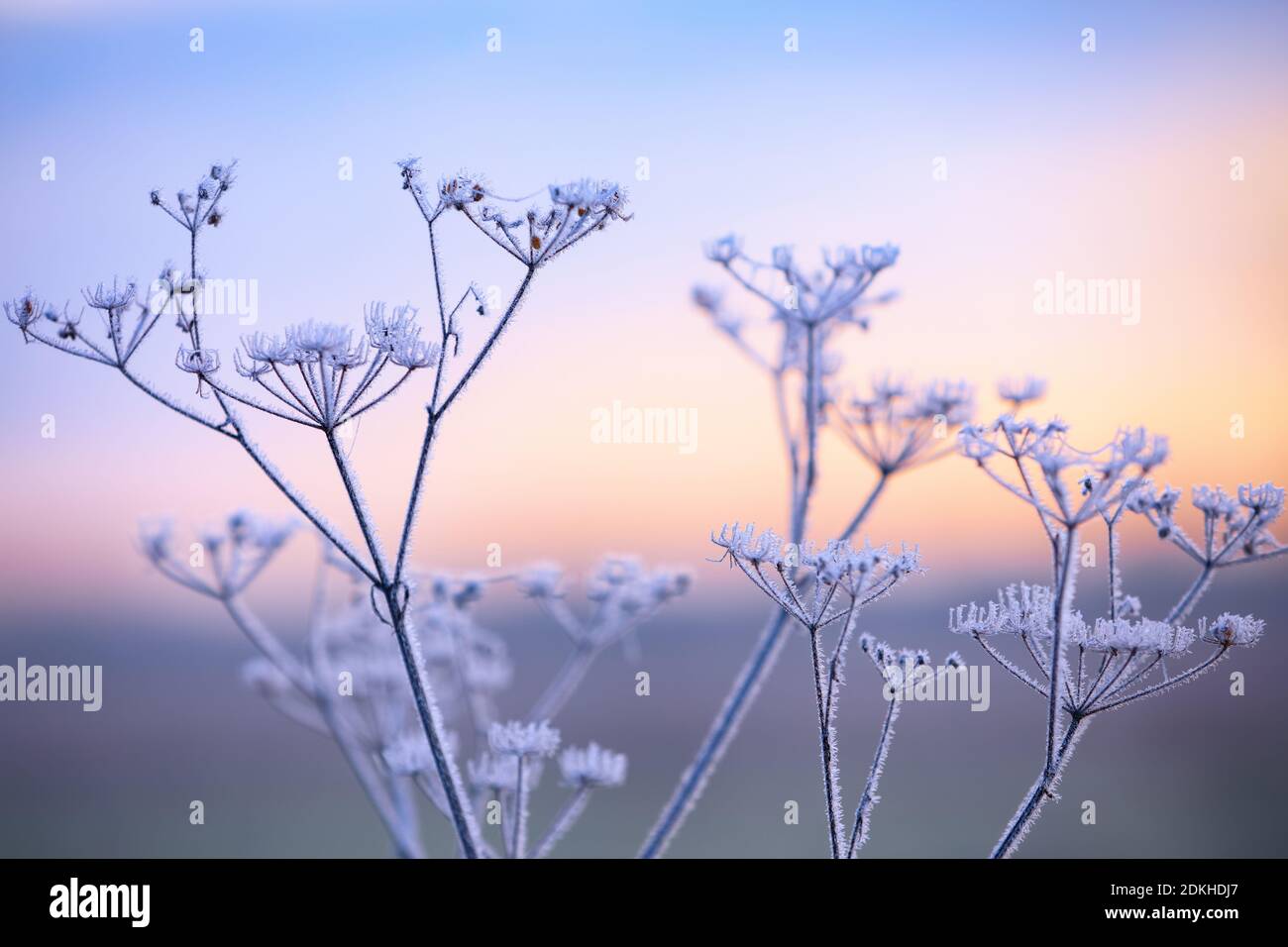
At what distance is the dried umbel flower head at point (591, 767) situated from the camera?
225cm

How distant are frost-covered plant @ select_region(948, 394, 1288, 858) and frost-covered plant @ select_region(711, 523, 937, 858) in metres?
0.19

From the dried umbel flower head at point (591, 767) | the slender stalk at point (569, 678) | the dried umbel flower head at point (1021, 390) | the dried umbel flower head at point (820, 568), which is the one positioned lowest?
the dried umbel flower head at point (591, 767)

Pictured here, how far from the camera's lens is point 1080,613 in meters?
1.94

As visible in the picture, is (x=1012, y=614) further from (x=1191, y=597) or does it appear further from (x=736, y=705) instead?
(x=736, y=705)

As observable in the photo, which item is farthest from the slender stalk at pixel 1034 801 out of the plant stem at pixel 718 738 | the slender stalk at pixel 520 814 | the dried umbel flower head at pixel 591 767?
the slender stalk at pixel 520 814

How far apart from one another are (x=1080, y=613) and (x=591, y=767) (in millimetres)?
1088

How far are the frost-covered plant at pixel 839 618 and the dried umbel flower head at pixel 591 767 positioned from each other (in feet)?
1.86

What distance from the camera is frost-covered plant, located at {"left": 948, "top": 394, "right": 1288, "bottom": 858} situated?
70.2 inches

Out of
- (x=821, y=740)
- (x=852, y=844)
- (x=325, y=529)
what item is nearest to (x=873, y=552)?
(x=821, y=740)

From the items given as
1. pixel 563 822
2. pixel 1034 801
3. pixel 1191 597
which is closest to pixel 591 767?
pixel 563 822

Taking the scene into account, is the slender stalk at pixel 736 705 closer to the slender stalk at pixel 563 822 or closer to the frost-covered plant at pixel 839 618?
the slender stalk at pixel 563 822

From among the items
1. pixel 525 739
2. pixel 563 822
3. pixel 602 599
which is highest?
pixel 602 599

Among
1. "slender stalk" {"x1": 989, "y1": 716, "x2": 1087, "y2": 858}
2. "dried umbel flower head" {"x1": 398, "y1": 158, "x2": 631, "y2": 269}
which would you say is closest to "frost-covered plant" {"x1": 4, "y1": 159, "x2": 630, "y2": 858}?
"dried umbel flower head" {"x1": 398, "y1": 158, "x2": 631, "y2": 269}

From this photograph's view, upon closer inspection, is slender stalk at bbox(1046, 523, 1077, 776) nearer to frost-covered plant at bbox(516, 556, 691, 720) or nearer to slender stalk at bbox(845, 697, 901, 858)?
slender stalk at bbox(845, 697, 901, 858)
